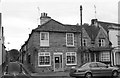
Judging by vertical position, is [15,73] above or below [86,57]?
below

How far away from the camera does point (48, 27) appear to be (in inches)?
1280

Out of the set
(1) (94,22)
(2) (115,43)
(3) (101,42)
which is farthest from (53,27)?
(2) (115,43)

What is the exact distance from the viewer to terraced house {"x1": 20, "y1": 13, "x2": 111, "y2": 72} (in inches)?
1236

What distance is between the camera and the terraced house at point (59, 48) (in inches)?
1236

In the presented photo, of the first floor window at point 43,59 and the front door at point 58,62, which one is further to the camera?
the front door at point 58,62

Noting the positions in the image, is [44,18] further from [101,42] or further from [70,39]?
[101,42]

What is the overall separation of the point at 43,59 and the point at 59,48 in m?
2.82

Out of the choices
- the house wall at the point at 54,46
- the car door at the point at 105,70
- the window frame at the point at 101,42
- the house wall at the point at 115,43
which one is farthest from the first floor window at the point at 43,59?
the house wall at the point at 115,43

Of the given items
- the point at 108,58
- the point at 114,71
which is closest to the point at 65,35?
the point at 108,58

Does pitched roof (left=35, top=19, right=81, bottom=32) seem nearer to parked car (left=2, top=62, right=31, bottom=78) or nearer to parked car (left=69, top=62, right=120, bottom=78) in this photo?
parked car (left=2, top=62, right=31, bottom=78)

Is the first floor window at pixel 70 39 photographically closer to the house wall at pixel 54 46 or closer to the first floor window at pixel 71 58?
the house wall at pixel 54 46

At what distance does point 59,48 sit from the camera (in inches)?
1281

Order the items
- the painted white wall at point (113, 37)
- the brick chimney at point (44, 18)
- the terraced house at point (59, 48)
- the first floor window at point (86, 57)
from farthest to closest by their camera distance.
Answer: the painted white wall at point (113, 37) < the first floor window at point (86, 57) < the brick chimney at point (44, 18) < the terraced house at point (59, 48)

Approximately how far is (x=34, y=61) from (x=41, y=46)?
2219 millimetres
